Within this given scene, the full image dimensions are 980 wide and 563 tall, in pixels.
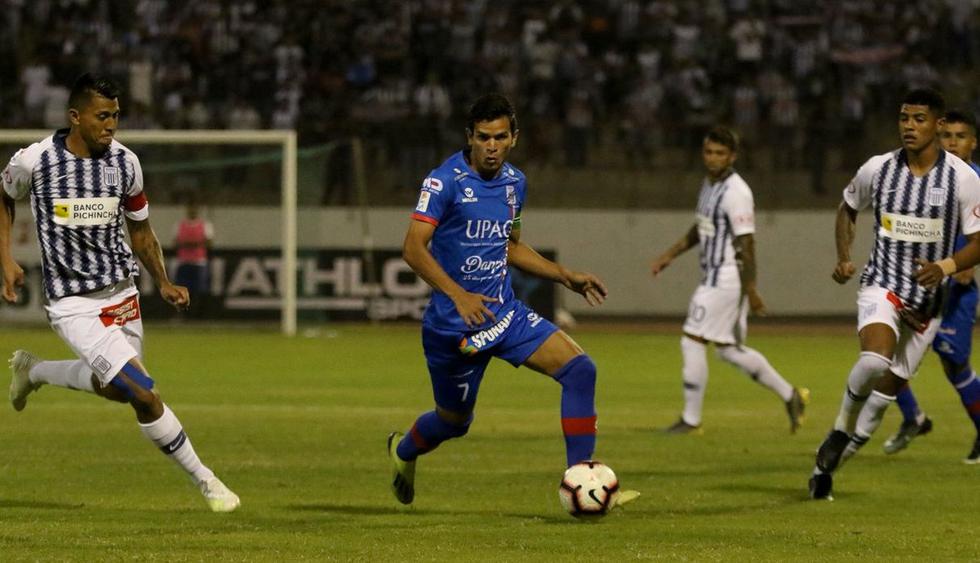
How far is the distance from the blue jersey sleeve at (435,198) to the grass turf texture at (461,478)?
1.54 metres

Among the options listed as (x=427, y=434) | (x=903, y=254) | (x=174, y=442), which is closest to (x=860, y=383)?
(x=903, y=254)

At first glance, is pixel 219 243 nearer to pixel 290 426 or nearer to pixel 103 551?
pixel 290 426

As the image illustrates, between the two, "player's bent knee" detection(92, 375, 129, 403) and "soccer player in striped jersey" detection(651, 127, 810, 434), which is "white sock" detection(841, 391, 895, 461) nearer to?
"soccer player in striped jersey" detection(651, 127, 810, 434)

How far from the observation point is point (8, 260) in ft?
29.5

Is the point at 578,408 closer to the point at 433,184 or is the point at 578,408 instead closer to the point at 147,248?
the point at 433,184

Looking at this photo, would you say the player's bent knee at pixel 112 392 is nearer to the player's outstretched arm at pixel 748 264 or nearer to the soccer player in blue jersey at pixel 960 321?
the soccer player in blue jersey at pixel 960 321

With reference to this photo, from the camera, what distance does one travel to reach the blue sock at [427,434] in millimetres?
8938

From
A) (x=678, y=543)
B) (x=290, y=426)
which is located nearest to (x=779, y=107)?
(x=290, y=426)

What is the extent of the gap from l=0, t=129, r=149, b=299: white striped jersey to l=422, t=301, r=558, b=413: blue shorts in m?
1.86

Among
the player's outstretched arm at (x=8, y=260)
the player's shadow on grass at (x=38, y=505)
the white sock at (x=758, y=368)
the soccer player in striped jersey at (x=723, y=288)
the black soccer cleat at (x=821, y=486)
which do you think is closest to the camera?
the player's outstretched arm at (x=8, y=260)

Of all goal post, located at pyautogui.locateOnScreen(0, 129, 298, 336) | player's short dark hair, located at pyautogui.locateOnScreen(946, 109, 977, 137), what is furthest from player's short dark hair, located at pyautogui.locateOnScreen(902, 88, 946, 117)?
goal post, located at pyautogui.locateOnScreen(0, 129, 298, 336)

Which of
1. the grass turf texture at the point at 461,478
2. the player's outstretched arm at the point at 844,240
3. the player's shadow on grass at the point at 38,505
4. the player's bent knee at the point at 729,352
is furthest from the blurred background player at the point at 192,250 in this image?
the player's outstretched arm at the point at 844,240

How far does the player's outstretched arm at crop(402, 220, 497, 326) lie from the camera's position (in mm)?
8109

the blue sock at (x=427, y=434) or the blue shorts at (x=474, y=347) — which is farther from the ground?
the blue shorts at (x=474, y=347)
